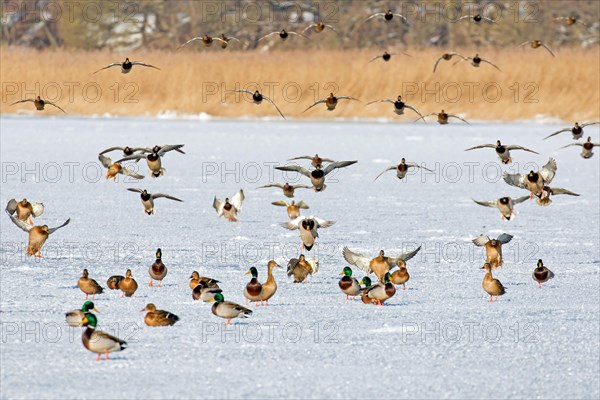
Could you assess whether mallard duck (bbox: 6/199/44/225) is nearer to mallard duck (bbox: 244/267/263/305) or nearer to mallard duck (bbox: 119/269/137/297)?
mallard duck (bbox: 119/269/137/297)

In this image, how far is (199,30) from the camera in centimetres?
5216

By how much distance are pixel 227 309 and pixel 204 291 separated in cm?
54

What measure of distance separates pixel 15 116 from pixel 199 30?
1115 inches

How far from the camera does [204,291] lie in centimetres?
685

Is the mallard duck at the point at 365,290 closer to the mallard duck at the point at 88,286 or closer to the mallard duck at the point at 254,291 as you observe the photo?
the mallard duck at the point at 254,291

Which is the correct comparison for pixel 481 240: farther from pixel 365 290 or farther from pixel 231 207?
pixel 231 207

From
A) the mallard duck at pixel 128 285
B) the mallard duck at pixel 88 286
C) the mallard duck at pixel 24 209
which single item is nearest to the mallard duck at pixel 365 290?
the mallard duck at pixel 128 285

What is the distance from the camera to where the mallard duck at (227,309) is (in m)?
6.34

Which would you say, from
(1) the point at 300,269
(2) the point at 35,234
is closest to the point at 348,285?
(1) the point at 300,269

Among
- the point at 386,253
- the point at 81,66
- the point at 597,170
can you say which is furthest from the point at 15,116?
the point at 386,253

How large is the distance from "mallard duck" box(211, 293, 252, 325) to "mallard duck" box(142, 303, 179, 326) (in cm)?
24

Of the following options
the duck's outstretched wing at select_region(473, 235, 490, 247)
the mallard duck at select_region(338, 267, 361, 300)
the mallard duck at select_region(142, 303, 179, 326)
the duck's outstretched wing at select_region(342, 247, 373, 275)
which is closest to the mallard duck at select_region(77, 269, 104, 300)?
the mallard duck at select_region(142, 303, 179, 326)

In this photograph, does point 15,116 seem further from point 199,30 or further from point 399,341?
point 199,30

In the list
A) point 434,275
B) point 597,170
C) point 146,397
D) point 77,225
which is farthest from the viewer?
point 597,170
